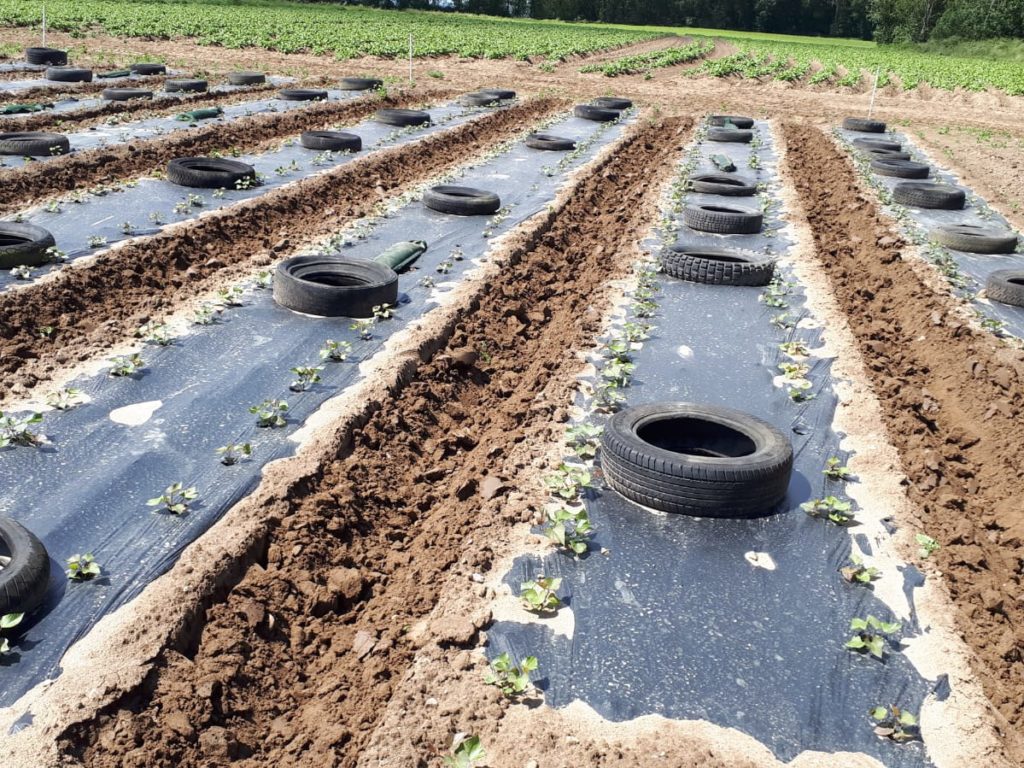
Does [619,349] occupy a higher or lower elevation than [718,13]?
lower

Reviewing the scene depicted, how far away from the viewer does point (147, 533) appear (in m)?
5.36

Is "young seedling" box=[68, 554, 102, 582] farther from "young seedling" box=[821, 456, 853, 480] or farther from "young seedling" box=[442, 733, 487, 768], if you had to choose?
"young seedling" box=[821, 456, 853, 480]

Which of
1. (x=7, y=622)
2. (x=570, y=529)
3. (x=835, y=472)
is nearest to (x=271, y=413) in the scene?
(x=570, y=529)

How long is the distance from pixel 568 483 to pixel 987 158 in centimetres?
2109

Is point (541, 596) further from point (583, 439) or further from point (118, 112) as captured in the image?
point (118, 112)

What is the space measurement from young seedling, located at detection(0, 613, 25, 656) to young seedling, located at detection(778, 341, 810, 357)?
6898 millimetres

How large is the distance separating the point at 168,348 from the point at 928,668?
641cm

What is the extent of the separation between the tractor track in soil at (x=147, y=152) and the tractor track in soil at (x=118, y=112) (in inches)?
94.2

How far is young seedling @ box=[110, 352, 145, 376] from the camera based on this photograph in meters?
7.35

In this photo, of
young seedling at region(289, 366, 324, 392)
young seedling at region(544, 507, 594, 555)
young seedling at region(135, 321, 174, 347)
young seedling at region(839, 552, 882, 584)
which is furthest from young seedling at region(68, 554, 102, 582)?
young seedling at region(839, 552, 882, 584)

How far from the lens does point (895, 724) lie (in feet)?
13.9

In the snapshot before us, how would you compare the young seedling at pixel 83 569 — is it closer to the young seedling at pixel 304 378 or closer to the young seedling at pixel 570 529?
the young seedling at pixel 570 529

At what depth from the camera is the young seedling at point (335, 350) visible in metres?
8.01

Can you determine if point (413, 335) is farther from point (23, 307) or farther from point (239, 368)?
point (23, 307)
